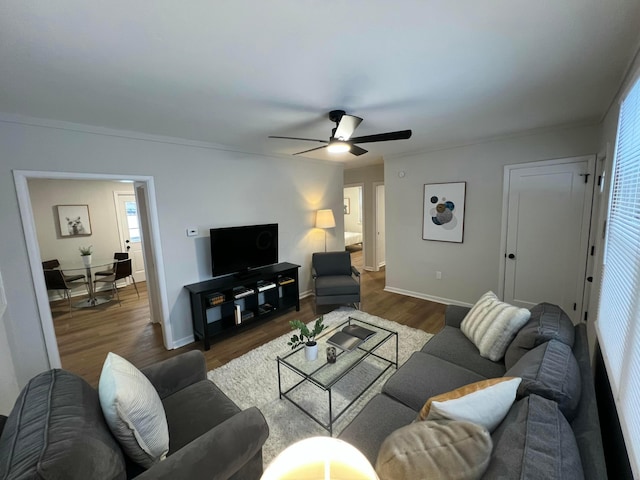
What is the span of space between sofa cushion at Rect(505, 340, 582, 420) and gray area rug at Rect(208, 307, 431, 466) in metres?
1.27

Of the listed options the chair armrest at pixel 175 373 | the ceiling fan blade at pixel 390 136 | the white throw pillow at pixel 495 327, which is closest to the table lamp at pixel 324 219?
the ceiling fan blade at pixel 390 136

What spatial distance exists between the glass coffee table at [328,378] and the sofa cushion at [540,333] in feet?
3.18

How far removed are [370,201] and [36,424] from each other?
574 centimetres

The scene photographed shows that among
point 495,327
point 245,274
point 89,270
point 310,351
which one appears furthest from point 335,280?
point 89,270

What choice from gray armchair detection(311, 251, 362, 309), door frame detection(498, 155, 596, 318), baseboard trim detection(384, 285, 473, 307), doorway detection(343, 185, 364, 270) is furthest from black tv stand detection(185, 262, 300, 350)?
doorway detection(343, 185, 364, 270)

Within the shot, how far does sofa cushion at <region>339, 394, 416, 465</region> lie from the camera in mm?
1315

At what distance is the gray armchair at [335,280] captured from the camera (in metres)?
3.92

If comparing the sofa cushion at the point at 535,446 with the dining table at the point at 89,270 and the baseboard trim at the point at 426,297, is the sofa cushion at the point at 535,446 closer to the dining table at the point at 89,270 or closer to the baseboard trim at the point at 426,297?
the baseboard trim at the point at 426,297

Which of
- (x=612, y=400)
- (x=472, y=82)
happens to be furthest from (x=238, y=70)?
(x=612, y=400)

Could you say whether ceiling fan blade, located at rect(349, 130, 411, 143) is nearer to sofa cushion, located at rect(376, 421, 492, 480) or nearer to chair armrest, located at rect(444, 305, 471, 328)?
chair armrest, located at rect(444, 305, 471, 328)

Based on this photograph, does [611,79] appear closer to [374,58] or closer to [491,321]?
[374,58]

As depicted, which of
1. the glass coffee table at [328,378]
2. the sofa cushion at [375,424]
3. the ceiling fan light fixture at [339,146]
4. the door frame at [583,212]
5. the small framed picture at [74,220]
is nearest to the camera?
the sofa cushion at [375,424]

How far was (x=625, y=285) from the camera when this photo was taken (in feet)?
4.42

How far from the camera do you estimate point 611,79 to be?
74.5 inches
